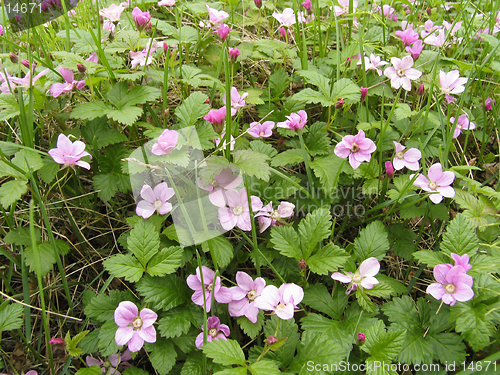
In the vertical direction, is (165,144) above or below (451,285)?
above

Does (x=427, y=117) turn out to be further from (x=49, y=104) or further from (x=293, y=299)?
(x=49, y=104)

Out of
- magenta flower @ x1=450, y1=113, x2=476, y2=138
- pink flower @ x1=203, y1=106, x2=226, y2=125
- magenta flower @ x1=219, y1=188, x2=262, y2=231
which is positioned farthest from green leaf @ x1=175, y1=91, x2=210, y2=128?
magenta flower @ x1=450, y1=113, x2=476, y2=138

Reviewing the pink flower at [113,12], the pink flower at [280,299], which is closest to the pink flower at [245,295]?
the pink flower at [280,299]

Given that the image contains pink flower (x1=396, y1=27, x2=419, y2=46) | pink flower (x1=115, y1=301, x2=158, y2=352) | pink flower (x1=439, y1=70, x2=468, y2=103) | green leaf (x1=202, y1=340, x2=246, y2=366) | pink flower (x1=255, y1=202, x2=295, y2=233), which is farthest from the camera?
pink flower (x1=396, y1=27, x2=419, y2=46)

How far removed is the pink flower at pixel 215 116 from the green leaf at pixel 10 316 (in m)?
1.25

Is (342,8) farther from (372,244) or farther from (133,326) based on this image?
(133,326)

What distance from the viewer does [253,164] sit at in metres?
1.60

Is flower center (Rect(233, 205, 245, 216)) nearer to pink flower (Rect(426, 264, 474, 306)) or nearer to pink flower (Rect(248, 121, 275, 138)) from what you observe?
pink flower (Rect(248, 121, 275, 138))

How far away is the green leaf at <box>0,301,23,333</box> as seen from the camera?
152cm

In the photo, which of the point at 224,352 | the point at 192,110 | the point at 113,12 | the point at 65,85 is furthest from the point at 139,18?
the point at 224,352

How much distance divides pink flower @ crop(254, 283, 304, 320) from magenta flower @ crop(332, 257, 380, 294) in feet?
0.70

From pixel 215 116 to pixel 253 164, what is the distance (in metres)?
0.32

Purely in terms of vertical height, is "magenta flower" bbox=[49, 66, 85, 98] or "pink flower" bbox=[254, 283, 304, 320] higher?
"magenta flower" bbox=[49, 66, 85, 98]

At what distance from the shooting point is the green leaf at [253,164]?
1552 millimetres
